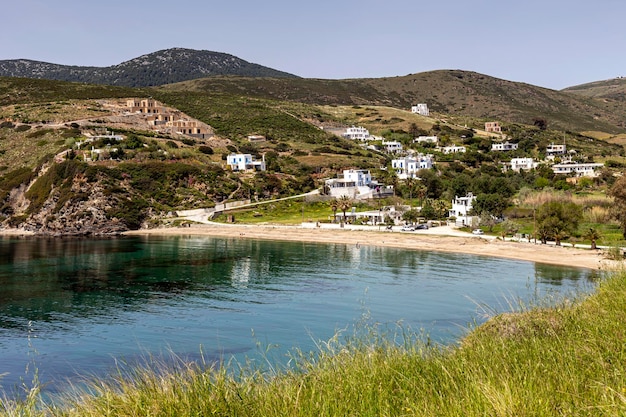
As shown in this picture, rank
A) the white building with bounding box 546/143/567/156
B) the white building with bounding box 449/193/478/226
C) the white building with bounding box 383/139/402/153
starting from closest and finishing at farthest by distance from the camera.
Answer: the white building with bounding box 449/193/478/226 < the white building with bounding box 383/139/402/153 < the white building with bounding box 546/143/567/156

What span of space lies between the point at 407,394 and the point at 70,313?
124ft

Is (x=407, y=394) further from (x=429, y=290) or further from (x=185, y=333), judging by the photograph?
(x=429, y=290)

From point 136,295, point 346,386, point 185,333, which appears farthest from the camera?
point 136,295

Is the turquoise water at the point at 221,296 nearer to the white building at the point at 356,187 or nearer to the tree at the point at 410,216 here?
the tree at the point at 410,216

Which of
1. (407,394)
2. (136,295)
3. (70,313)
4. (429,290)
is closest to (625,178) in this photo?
(429,290)

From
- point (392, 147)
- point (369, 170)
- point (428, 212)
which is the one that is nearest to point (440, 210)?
point (428, 212)

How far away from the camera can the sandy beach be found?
211 ft

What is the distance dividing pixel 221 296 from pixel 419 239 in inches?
1578

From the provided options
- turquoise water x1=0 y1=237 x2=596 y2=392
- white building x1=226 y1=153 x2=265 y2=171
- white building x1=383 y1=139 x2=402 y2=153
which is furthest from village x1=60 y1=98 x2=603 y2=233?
turquoise water x1=0 y1=237 x2=596 y2=392

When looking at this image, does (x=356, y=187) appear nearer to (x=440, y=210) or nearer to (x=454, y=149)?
(x=440, y=210)

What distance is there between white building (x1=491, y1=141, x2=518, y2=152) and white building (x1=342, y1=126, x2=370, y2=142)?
120 ft

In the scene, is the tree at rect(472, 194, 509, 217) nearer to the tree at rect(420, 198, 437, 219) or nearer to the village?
the village

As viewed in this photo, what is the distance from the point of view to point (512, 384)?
25.2 ft

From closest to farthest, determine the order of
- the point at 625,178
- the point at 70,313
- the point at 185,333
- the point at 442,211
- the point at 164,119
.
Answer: the point at 185,333
the point at 70,313
the point at 625,178
the point at 442,211
the point at 164,119
